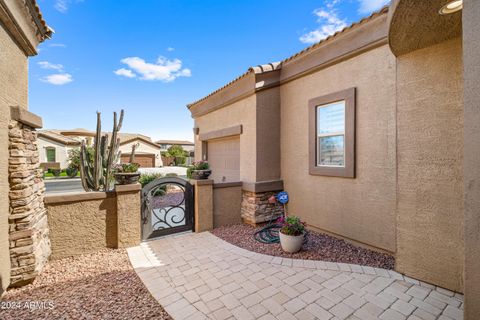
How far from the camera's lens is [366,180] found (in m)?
4.51

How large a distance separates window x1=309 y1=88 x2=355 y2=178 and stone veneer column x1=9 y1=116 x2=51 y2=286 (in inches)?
231

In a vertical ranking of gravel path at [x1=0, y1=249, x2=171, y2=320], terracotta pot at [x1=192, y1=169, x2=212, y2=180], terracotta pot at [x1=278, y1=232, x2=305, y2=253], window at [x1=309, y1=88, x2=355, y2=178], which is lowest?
gravel path at [x1=0, y1=249, x2=171, y2=320]

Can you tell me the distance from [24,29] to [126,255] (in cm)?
446

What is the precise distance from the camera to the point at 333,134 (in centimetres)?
520

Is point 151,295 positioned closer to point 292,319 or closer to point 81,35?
point 292,319

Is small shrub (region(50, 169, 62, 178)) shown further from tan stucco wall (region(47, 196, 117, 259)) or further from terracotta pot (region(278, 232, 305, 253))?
terracotta pot (region(278, 232, 305, 253))

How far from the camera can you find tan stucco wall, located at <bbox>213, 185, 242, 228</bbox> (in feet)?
19.9

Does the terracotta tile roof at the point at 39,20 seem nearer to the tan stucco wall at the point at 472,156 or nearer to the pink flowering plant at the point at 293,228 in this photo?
the tan stucco wall at the point at 472,156

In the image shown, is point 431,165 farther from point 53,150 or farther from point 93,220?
point 53,150

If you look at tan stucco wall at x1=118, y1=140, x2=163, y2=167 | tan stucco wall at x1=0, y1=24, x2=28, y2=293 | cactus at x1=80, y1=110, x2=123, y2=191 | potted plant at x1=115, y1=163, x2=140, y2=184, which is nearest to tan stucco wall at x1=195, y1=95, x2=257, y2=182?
potted plant at x1=115, y1=163, x2=140, y2=184

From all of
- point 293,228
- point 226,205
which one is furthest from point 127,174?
point 293,228

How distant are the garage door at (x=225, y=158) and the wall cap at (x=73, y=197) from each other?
13.4ft

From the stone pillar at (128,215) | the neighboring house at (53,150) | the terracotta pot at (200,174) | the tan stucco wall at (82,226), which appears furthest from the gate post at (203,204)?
the neighboring house at (53,150)

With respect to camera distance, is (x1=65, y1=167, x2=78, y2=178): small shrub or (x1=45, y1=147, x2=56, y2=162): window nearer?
(x1=65, y1=167, x2=78, y2=178): small shrub
